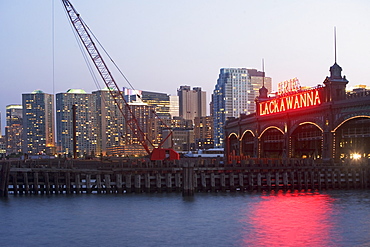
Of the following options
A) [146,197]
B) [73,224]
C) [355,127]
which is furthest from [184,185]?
[355,127]

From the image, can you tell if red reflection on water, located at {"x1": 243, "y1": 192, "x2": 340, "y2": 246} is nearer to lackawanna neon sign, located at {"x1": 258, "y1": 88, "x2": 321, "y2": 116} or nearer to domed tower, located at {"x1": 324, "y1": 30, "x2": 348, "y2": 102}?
domed tower, located at {"x1": 324, "y1": 30, "x2": 348, "y2": 102}

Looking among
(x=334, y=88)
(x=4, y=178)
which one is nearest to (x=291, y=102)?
(x=334, y=88)

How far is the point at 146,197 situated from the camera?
6166 centimetres

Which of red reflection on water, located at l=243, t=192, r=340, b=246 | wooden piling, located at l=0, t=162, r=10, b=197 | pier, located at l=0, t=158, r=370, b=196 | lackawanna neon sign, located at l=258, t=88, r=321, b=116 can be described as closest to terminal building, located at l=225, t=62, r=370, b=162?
lackawanna neon sign, located at l=258, t=88, r=321, b=116

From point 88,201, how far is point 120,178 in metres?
4.59

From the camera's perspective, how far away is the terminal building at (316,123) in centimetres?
8469

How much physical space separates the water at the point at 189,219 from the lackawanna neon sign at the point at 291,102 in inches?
1160

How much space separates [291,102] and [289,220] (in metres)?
53.4

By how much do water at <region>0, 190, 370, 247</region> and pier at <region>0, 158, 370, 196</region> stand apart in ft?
4.08

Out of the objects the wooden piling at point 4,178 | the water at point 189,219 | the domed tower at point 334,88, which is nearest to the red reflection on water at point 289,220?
the water at point 189,219

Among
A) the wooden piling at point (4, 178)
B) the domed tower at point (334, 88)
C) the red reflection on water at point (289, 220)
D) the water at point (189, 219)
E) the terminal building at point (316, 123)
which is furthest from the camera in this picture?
the domed tower at point (334, 88)

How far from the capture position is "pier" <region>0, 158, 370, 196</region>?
61.8m

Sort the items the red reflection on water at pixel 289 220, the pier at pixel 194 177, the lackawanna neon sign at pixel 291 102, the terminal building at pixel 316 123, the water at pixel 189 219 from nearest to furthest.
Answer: the red reflection on water at pixel 289 220 < the water at pixel 189 219 < the pier at pixel 194 177 < the terminal building at pixel 316 123 < the lackawanna neon sign at pixel 291 102

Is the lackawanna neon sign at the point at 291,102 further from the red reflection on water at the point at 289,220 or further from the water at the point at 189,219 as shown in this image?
the red reflection on water at the point at 289,220
